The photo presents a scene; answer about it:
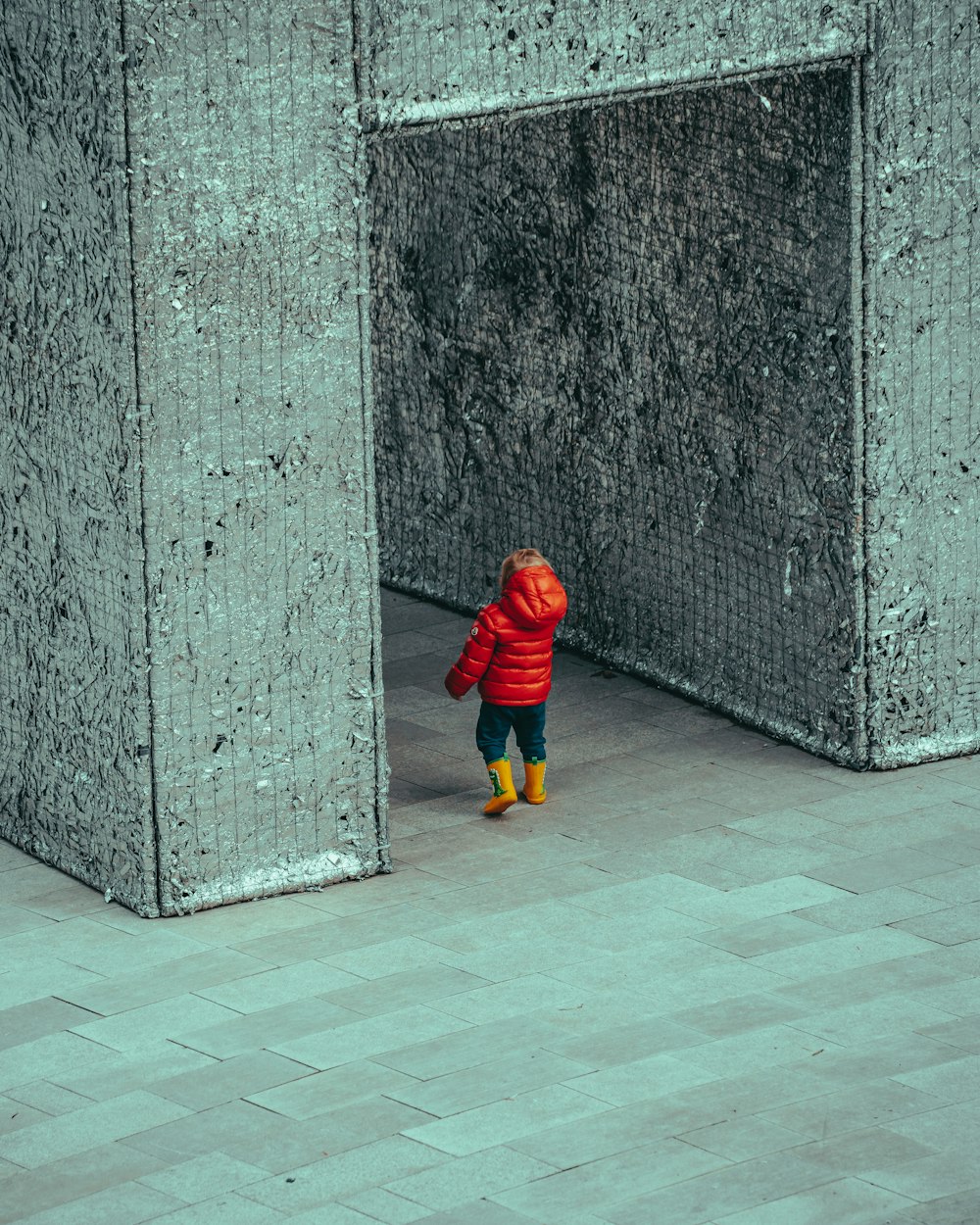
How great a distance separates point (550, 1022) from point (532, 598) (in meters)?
2.55

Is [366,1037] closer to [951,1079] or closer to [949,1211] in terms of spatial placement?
[951,1079]

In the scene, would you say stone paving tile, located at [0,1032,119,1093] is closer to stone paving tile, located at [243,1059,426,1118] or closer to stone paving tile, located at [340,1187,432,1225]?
stone paving tile, located at [243,1059,426,1118]

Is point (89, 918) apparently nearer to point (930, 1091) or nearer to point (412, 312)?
point (930, 1091)

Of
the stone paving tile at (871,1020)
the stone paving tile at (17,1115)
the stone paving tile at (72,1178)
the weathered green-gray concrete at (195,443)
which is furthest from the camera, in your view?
the weathered green-gray concrete at (195,443)

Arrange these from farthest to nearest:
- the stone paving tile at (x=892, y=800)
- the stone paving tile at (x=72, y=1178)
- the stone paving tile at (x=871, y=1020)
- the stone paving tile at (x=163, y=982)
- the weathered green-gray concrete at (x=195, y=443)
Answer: the stone paving tile at (x=892, y=800) → the weathered green-gray concrete at (x=195, y=443) → the stone paving tile at (x=163, y=982) → the stone paving tile at (x=871, y=1020) → the stone paving tile at (x=72, y=1178)

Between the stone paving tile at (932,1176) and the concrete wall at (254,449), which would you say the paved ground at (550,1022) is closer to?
the stone paving tile at (932,1176)

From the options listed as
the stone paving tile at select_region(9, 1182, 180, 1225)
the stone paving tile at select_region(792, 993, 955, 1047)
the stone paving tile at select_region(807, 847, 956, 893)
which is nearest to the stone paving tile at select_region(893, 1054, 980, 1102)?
the stone paving tile at select_region(792, 993, 955, 1047)

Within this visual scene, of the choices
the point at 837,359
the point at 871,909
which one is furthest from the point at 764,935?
the point at 837,359

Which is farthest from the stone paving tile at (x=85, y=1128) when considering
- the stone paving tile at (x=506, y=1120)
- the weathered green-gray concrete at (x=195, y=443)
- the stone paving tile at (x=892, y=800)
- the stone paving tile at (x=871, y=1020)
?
the stone paving tile at (x=892, y=800)

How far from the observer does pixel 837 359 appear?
10688 mm

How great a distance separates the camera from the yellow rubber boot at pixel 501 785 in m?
10.4

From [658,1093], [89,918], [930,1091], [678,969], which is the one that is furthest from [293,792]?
[930,1091]

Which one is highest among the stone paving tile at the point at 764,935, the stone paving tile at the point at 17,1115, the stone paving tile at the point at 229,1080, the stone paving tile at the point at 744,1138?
the stone paving tile at the point at 764,935

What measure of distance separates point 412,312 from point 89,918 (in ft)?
18.3
